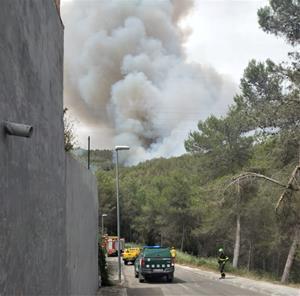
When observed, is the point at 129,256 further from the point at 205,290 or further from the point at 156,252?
the point at 205,290

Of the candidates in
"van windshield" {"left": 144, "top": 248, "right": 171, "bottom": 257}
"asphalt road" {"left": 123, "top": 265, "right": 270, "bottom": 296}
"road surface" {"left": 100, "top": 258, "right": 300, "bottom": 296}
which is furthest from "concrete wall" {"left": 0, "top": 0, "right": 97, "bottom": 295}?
"van windshield" {"left": 144, "top": 248, "right": 171, "bottom": 257}

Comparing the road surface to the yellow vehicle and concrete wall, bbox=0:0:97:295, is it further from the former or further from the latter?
the yellow vehicle

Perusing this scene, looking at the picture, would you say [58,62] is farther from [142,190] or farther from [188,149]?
[142,190]

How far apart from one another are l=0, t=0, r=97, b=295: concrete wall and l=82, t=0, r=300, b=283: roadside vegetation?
16577 millimetres

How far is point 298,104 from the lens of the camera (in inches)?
931

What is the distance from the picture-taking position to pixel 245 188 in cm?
2630

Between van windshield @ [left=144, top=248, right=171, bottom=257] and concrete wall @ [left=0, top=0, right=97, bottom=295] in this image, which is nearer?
concrete wall @ [left=0, top=0, right=97, bottom=295]

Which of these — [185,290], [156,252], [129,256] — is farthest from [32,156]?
[129,256]

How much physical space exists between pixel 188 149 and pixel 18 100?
50.7m

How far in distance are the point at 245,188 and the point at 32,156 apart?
2146cm

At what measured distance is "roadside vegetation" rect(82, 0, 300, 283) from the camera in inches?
990

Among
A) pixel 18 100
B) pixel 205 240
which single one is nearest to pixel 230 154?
pixel 205 240

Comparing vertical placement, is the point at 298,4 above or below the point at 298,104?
above

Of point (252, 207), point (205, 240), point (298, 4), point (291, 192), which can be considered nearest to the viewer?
point (291, 192)
